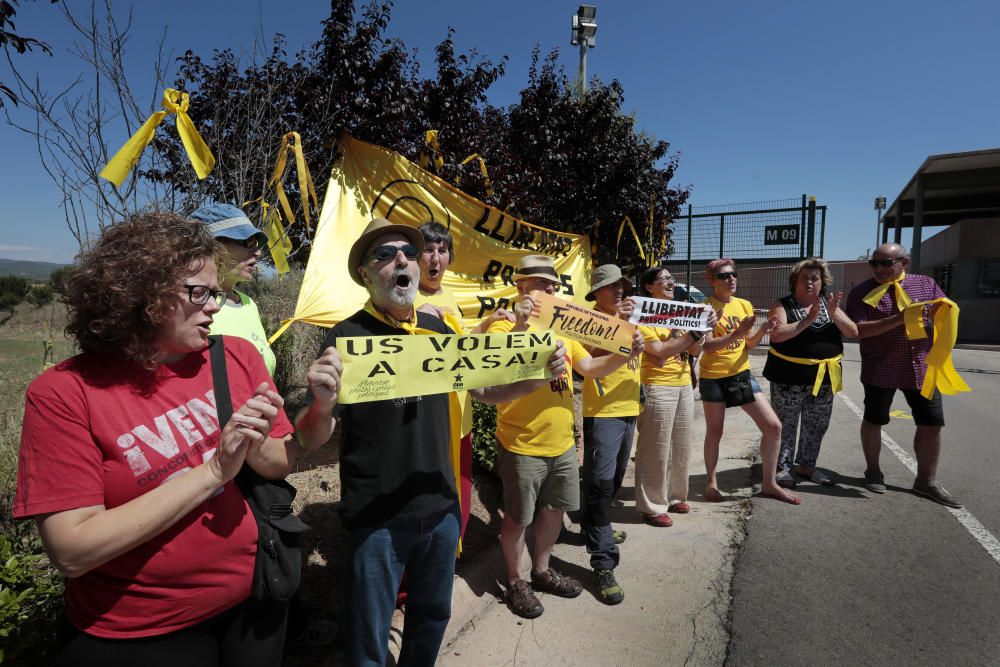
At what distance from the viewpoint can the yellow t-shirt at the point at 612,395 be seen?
3.47 metres

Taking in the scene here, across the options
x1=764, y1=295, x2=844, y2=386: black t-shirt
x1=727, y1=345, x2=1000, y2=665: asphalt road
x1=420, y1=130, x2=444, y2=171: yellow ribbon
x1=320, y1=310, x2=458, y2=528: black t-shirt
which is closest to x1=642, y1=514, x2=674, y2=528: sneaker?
x1=727, y1=345, x2=1000, y2=665: asphalt road

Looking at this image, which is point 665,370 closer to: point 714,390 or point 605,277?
point 714,390

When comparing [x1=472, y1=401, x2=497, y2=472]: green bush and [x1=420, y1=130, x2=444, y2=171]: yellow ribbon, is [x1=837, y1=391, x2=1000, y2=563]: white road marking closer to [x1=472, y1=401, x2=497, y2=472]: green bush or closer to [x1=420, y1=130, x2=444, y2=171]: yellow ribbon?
[x1=472, y1=401, x2=497, y2=472]: green bush

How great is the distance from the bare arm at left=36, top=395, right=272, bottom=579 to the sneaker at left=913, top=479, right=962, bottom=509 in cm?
541

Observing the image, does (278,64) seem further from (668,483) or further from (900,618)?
(900,618)

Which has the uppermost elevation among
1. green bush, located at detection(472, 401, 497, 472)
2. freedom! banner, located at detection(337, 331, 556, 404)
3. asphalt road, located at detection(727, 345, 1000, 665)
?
freedom! banner, located at detection(337, 331, 556, 404)

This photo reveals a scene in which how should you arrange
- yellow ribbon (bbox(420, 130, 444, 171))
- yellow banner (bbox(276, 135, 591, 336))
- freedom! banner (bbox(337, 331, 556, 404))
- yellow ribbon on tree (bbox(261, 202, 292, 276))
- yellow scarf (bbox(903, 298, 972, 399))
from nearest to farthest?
freedom! banner (bbox(337, 331, 556, 404))
yellow ribbon on tree (bbox(261, 202, 292, 276))
yellow banner (bbox(276, 135, 591, 336))
yellow scarf (bbox(903, 298, 972, 399))
yellow ribbon (bbox(420, 130, 444, 171))

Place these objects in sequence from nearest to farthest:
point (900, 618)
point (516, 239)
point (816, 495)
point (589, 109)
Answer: point (900, 618)
point (816, 495)
point (516, 239)
point (589, 109)

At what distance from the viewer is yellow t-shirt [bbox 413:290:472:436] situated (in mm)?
2879

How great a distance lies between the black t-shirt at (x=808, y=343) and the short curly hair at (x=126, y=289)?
4.68 m

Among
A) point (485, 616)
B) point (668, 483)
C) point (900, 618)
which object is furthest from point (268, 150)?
point (900, 618)

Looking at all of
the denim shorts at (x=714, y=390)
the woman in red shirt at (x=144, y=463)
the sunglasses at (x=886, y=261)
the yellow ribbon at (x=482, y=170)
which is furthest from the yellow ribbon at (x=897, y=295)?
the woman in red shirt at (x=144, y=463)

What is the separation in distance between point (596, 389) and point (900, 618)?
2.07 m

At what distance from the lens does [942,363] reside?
4.49m
